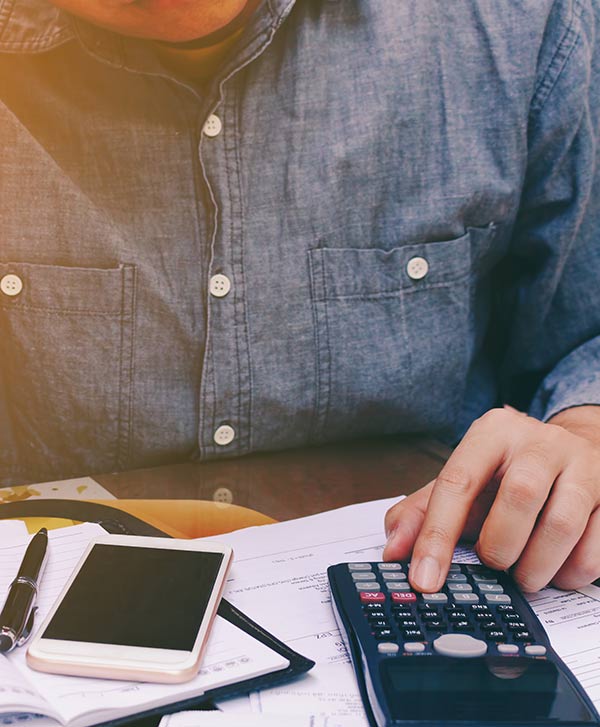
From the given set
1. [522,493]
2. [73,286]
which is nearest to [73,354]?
[73,286]

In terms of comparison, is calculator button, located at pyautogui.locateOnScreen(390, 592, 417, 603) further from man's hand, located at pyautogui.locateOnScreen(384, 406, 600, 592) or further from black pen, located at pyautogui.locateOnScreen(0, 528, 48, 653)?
black pen, located at pyautogui.locateOnScreen(0, 528, 48, 653)

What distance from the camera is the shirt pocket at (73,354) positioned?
71 centimetres

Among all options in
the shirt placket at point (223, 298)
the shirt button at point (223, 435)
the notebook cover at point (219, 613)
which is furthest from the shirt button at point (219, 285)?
the notebook cover at point (219, 613)

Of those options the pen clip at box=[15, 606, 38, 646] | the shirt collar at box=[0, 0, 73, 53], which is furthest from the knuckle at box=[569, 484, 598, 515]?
the shirt collar at box=[0, 0, 73, 53]

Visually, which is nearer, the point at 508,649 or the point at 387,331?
the point at 508,649

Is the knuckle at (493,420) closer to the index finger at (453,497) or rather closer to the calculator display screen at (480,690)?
the index finger at (453,497)

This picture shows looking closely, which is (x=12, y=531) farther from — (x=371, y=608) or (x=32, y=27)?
(x=32, y=27)

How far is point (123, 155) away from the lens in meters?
0.71

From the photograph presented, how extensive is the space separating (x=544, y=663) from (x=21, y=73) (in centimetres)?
65

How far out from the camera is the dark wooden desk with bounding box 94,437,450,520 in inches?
23.7

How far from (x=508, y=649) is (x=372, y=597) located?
8cm

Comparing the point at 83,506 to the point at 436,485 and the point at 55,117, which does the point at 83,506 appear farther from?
the point at 55,117

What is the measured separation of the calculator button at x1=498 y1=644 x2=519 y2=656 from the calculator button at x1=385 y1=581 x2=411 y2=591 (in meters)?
0.06

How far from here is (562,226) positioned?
79 centimetres
